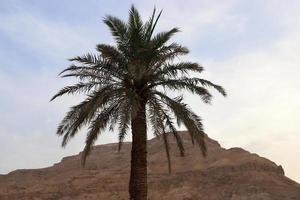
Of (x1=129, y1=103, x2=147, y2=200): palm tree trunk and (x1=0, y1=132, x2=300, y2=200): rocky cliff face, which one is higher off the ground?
(x1=0, y1=132, x2=300, y2=200): rocky cliff face

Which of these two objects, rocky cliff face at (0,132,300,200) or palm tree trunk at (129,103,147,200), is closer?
palm tree trunk at (129,103,147,200)

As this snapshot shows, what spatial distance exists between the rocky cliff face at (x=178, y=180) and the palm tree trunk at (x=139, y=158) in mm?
47713

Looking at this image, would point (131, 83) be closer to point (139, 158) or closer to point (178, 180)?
point (139, 158)

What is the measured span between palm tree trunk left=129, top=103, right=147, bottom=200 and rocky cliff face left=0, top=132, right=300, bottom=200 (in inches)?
1878

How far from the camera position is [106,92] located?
61.7 feet

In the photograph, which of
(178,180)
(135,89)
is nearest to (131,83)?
(135,89)

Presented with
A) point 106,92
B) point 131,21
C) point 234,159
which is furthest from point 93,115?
point 234,159

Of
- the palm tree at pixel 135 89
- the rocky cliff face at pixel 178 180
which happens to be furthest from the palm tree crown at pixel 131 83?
the rocky cliff face at pixel 178 180

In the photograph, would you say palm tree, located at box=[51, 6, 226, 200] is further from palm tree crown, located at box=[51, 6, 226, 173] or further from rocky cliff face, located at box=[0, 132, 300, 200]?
rocky cliff face, located at box=[0, 132, 300, 200]

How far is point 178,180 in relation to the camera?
7462 cm

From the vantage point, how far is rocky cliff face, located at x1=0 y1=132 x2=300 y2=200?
68.2 m

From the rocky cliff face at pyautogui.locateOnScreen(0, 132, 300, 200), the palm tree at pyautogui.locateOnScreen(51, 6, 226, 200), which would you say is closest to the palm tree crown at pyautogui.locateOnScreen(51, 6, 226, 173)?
the palm tree at pyautogui.locateOnScreen(51, 6, 226, 200)

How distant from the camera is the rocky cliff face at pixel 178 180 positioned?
6825 centimetres

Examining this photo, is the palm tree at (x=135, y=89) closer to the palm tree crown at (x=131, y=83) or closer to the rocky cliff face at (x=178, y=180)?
the palm tree crown at (x=131, y=83)
